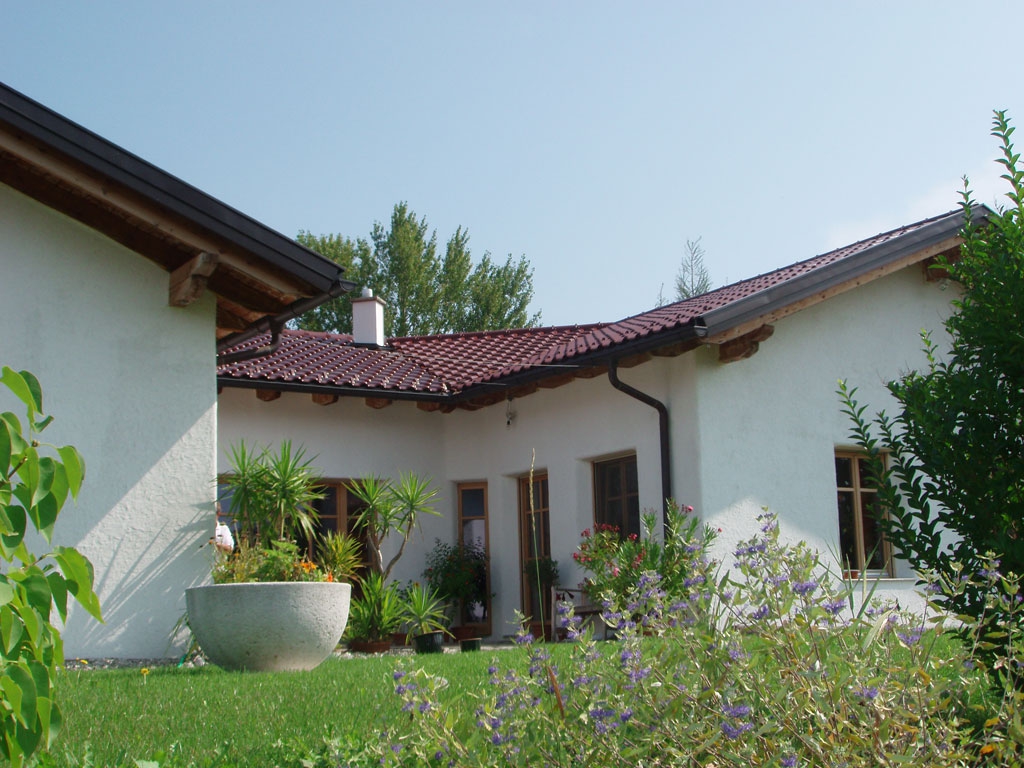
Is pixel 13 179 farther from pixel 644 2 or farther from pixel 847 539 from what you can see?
pixel 847 539

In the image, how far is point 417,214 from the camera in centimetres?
3656

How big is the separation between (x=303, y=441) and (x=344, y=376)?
2.96 feet

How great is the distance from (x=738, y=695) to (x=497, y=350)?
13723mm

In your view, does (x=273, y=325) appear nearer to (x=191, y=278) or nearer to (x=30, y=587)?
(x=191, y=278)

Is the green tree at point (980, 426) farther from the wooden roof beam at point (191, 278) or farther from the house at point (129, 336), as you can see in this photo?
the wooden roof beam at point (191, 278)

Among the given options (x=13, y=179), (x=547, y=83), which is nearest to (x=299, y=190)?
(x=13, y=179)

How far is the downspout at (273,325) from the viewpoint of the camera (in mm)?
9625

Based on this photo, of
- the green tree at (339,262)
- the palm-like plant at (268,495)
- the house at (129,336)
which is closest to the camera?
the house at (129,336)

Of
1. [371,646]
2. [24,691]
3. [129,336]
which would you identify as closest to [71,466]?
[24,691]

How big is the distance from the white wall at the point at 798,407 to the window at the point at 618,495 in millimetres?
1233

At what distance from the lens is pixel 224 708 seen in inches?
226

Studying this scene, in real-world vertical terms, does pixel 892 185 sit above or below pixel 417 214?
below

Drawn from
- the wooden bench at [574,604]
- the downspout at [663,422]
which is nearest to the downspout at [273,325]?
the downspout at [663,422]

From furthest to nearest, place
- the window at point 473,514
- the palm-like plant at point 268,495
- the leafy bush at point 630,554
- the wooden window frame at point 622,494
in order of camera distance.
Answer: the window at point 473,514 < the wooden window frame at point 622,494 < the palm-like plant at point 268,495 < the leafy bush at point 630,554
